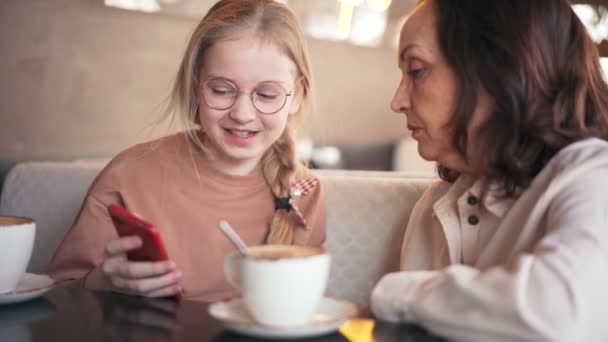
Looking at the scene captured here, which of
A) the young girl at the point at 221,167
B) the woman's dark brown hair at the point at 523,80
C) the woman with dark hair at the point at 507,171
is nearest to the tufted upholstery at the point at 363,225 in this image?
the young girl at the point at 221,167

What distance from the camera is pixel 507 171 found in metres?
1.20

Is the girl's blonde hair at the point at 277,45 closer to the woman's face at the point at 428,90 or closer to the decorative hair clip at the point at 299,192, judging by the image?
the decorative hair clip at the point at 299,192

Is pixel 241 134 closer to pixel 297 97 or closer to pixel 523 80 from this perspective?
pixel 297 97

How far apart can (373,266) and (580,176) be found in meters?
0.80

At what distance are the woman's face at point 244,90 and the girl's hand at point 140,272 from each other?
0.46 m

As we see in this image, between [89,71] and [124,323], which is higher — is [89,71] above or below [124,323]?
above

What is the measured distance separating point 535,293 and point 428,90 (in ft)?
1.64

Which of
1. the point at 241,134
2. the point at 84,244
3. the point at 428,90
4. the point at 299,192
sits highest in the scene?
the point at 428,90

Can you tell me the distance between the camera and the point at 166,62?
13.5 feet

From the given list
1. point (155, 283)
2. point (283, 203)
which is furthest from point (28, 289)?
point (283, 203)

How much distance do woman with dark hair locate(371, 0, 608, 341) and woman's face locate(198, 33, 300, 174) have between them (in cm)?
36

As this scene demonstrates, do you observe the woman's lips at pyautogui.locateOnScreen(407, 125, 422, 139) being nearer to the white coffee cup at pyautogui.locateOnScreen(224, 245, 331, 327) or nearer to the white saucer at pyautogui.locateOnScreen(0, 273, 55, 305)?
the white coffee cup at pyautogui.locateOnScreen(224, 245, 331, 327)

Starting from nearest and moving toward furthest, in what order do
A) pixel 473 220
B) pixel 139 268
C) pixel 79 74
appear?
pixel 139 268 → pixel 473 220 → pixel 79 74

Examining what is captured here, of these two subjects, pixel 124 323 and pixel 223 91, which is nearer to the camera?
pixel 124 323
